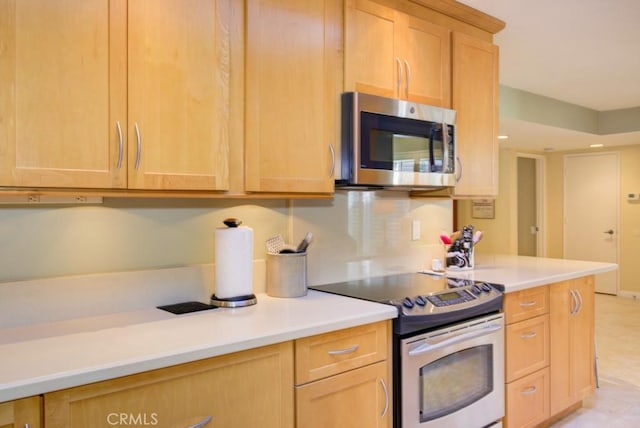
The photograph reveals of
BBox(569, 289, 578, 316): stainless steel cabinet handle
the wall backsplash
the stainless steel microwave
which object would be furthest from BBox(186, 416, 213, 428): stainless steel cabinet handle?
BBox(569, 289, 578, 316): stainless steel cabinet handle

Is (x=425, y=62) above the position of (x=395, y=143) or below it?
above

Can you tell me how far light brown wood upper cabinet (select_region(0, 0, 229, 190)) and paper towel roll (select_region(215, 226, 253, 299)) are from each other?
0.78 ft

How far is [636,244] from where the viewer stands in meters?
6.35

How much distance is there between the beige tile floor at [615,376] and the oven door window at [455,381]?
0.95 m

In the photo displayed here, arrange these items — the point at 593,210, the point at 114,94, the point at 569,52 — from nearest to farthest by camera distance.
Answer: the point at 114,94 < the point at 569,52 < the point at 593,210

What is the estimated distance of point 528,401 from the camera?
253cm

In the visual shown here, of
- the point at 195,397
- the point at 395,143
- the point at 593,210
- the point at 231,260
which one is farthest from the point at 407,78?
the point at 593,210

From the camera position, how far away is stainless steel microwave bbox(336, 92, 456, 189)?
2.12m

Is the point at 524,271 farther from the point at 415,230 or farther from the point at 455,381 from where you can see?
the point at 455,381

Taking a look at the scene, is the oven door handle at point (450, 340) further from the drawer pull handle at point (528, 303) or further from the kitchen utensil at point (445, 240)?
the kitchen utensil at point (445, 240)

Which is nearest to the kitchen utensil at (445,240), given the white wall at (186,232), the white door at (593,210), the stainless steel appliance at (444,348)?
the white wall at (186,232)

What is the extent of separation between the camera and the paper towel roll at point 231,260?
190cm

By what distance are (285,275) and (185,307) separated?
45cm

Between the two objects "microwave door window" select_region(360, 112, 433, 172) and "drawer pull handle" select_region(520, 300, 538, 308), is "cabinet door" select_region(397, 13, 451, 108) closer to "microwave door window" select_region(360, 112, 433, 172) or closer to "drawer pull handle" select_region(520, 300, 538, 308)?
"microwave door window" select_region(360, 112, 433, 172)
